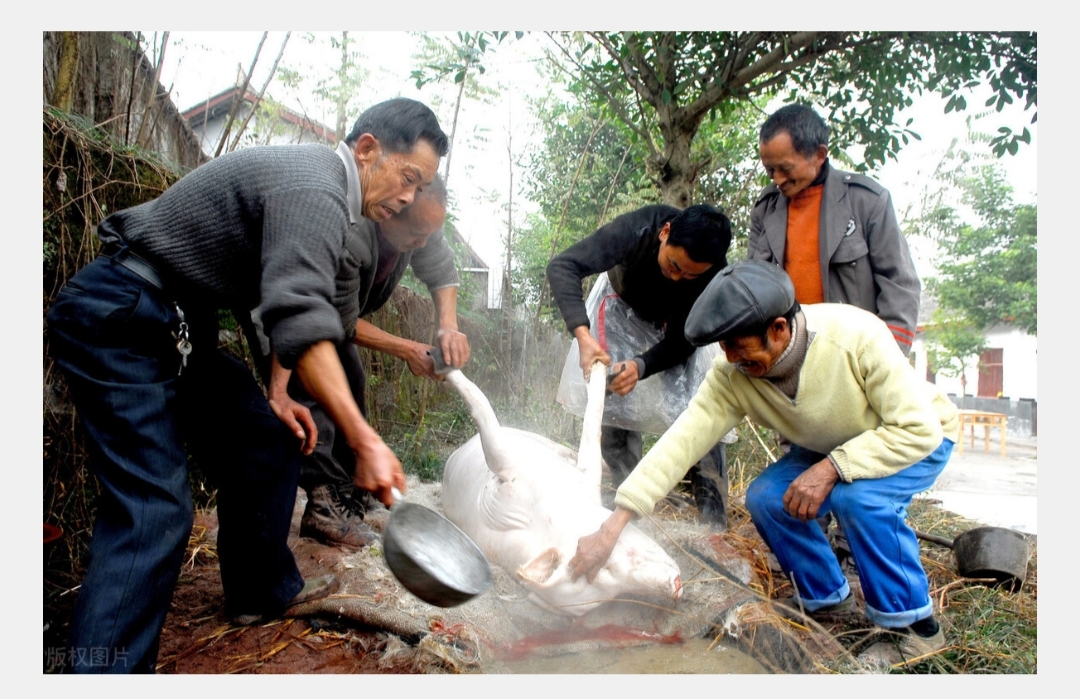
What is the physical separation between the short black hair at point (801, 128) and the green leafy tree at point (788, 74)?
55.7 inches

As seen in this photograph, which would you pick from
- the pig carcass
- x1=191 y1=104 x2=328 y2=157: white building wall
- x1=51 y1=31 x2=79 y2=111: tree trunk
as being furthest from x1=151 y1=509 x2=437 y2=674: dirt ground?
x1=191 y1=104 x2=328 y2=157: white building wall

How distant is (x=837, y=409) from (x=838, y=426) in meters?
0.07

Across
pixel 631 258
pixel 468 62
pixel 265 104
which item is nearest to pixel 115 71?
pixel 265 104

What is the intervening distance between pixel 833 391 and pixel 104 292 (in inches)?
81.6

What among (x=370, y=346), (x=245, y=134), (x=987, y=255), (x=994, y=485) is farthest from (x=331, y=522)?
(x=987, y=255)

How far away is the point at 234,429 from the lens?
7.10 ft

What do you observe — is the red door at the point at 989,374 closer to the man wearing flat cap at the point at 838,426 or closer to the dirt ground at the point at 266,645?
the man wearing flat cap at the point at 838,426

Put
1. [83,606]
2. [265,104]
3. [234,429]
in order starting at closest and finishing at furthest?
[83,606]
[234,429]
[265,104]

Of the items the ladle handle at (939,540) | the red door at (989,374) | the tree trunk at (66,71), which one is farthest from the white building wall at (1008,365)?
the tree trunk at (66,71)

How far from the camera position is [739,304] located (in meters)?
2.02

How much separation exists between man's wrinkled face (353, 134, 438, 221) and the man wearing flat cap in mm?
895

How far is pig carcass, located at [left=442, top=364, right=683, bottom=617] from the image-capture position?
7.42 feet

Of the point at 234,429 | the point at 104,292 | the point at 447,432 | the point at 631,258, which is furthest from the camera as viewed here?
the point at 447,432

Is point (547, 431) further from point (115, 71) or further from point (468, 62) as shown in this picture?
point (115, 71)
